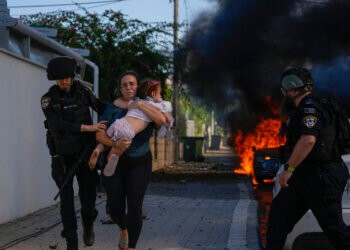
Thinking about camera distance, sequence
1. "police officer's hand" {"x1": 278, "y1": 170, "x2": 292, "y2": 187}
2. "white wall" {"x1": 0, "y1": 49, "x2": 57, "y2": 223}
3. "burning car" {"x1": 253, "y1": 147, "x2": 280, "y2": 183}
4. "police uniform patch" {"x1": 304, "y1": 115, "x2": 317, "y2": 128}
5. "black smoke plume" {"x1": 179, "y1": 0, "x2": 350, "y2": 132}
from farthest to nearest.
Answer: "black smoke plume" {"x1": 179, "y1": 0, "x2": 350, "y2": 132} < "burning car" {"x1": 253, "y1": 147, "x2": 280, "y2": 183} < "white wall" {"x1": 0, "y1": 49, "x2": 57, "y2": 223} < "police officer's hand" {"x1": 278, "y1": 170, "x2": 292, "y2": 187} < "police uniform patch" {"x1": 304, "y1": 115, "x2": 317, "y2": 128}

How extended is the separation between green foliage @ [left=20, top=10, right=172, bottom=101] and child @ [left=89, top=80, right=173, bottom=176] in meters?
13.6

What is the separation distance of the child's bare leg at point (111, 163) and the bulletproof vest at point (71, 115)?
0.39m

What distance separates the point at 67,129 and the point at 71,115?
0.51 feet

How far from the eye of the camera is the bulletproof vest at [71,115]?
19.1 ft

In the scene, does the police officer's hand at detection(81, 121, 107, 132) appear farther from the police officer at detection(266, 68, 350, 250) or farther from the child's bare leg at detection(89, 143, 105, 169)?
the police officer at detection(266, 68, 350, 250)

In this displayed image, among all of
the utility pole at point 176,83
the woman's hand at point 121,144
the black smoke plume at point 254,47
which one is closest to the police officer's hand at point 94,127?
the woman's hand at point 121,144

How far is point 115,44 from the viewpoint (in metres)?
20.5

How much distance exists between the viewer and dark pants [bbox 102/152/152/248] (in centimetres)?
568

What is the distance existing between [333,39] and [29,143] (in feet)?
46.5

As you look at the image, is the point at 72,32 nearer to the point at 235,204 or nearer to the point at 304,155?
the point at 235,204

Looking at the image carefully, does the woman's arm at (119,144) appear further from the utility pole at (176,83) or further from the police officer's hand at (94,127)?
the utility pole at (176,83)

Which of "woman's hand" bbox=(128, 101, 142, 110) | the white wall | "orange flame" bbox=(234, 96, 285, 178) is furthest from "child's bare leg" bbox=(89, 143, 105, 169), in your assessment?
"orange flame" bbox=(234, 96, 285, 178)

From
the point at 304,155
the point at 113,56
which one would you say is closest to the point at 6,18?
the point at 304,155

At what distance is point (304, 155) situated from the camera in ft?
15.8
